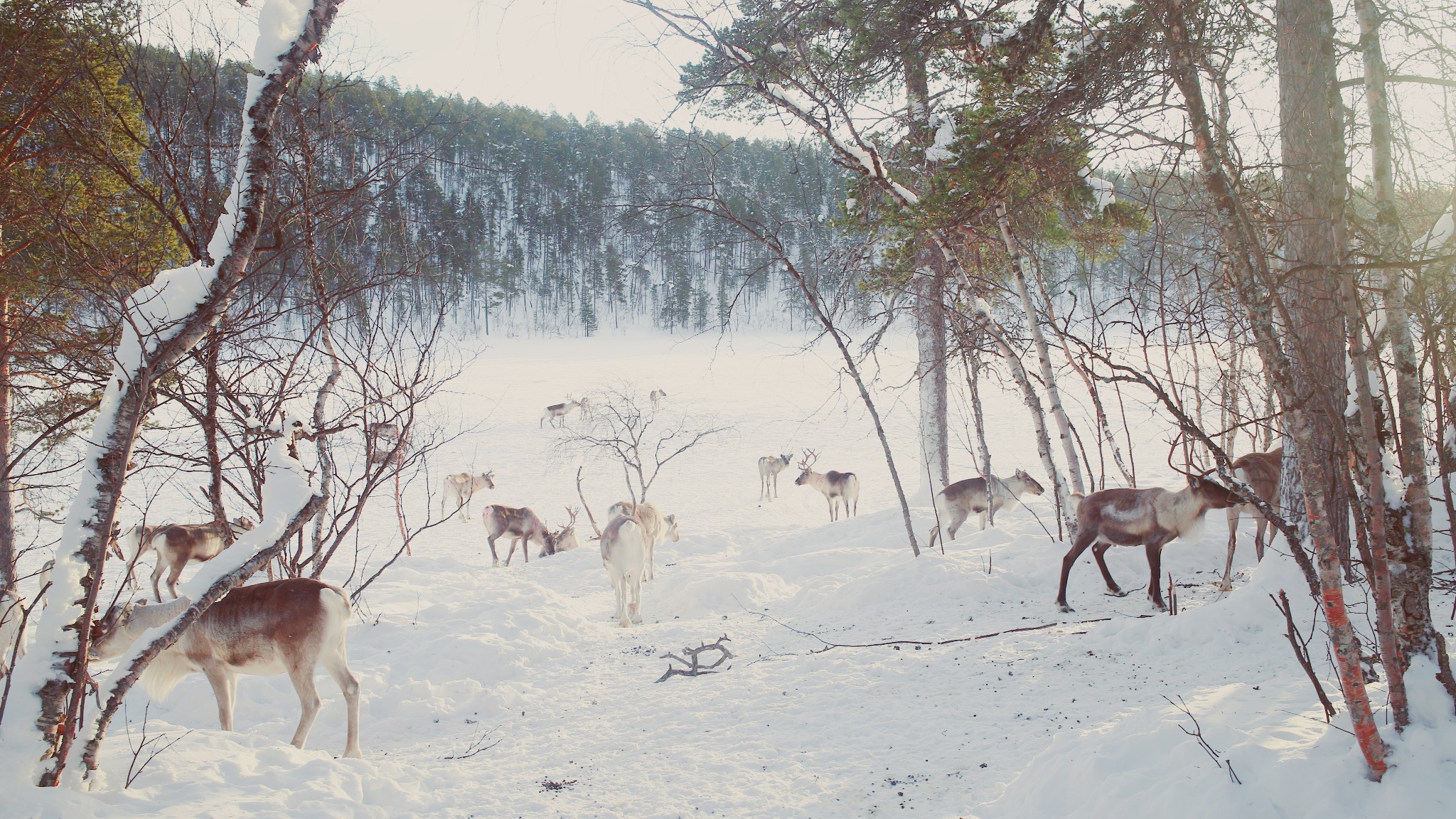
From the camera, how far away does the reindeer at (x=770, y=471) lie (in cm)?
2380

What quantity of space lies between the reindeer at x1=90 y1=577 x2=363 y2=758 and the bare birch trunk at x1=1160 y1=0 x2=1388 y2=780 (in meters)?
5.74

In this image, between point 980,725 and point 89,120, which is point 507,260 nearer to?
point 89,120

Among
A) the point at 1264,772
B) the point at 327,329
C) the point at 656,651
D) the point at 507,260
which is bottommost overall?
the point at 656,651

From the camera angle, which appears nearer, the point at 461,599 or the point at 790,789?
the point at 790,789

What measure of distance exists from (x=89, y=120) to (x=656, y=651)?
697cm

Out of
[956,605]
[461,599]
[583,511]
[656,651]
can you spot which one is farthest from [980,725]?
[583,511]

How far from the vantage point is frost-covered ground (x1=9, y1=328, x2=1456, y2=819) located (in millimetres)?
3109

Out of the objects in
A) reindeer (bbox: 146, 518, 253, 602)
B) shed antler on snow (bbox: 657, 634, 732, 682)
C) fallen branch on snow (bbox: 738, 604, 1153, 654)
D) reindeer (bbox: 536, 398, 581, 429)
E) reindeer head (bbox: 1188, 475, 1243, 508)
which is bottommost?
shed antler on snow (bbox: 657, 634, 732, 682)

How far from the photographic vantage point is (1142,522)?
6.77m

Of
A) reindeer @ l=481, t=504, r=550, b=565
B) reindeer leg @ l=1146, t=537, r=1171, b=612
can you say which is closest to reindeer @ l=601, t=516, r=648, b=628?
reindeer leg @ l=1146, t=537, r=1171, b=612

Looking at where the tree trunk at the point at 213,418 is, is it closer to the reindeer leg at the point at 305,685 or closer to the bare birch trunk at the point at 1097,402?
the reindeer leg at the point at 305,685

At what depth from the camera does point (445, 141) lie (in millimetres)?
6230

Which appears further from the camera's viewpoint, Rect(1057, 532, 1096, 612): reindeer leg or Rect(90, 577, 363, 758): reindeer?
Rect(1057, 532, 1096, 612): reindeer leg

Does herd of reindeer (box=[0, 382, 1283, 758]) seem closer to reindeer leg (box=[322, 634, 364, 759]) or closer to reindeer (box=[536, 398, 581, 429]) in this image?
reindeer leg (box=[322, 634, 364, 759])
